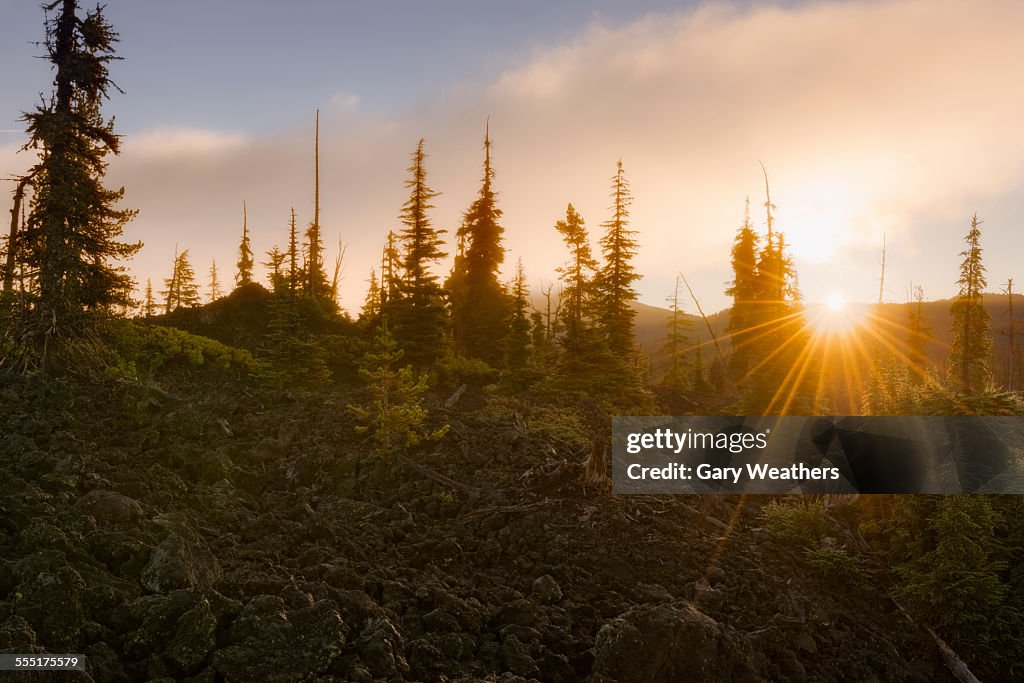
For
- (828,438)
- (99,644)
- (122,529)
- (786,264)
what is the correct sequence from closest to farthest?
(99,644) → (122,529) → (828,438) → (786,264)

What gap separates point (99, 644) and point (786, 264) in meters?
42.4

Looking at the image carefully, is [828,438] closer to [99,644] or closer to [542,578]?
[542,578]

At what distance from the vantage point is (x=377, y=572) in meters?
8.49

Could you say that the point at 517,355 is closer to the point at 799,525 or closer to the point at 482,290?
the point at 482,290

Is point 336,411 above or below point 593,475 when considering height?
above

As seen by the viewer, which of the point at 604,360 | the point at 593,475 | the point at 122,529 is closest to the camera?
the point at 122,529

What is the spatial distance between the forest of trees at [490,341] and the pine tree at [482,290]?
0.09 meters

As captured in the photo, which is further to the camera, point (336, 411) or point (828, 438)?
point (336, 411)

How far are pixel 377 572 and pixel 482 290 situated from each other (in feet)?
82.6

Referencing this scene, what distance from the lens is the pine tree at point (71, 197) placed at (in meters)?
15.6

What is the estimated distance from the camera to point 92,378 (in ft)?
49.9

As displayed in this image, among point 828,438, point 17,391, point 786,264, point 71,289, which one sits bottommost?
point 828,438

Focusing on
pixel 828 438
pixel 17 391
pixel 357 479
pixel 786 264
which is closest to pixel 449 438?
pixel 357 479

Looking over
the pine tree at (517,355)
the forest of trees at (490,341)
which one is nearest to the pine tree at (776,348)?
the forest of trees at (490,341)
